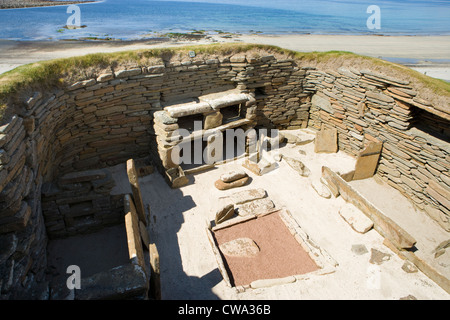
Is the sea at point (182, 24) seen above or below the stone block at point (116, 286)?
above

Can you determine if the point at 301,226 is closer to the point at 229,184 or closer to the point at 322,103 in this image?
the point at 229,184

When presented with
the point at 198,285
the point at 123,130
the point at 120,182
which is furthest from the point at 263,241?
the point at 123,130

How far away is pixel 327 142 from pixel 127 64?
739 cm

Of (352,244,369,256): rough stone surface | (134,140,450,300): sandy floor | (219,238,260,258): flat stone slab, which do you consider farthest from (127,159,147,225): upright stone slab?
(352,244,369,256): rough stone surface

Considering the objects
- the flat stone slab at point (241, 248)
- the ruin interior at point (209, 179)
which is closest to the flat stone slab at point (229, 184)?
the ruin interior at point (209, 179)

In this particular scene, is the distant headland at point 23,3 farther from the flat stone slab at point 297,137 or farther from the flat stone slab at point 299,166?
the flat stone slab at point 299,166

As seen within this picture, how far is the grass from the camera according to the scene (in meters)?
6.93

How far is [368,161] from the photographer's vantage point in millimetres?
9133

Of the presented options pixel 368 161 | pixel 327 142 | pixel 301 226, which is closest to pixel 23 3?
pixel 327 142

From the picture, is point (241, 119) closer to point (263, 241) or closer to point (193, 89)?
point (193, 89)

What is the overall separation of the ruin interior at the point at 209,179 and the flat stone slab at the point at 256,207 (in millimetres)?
47

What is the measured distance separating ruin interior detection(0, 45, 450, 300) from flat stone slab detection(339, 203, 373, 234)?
1.3 inches

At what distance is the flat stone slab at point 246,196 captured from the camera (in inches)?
314

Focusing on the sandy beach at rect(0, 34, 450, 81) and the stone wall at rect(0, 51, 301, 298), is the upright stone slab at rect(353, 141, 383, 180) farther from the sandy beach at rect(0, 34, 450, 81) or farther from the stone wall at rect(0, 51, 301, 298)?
the sandy beach at rect(0, 34, 450, 81)
